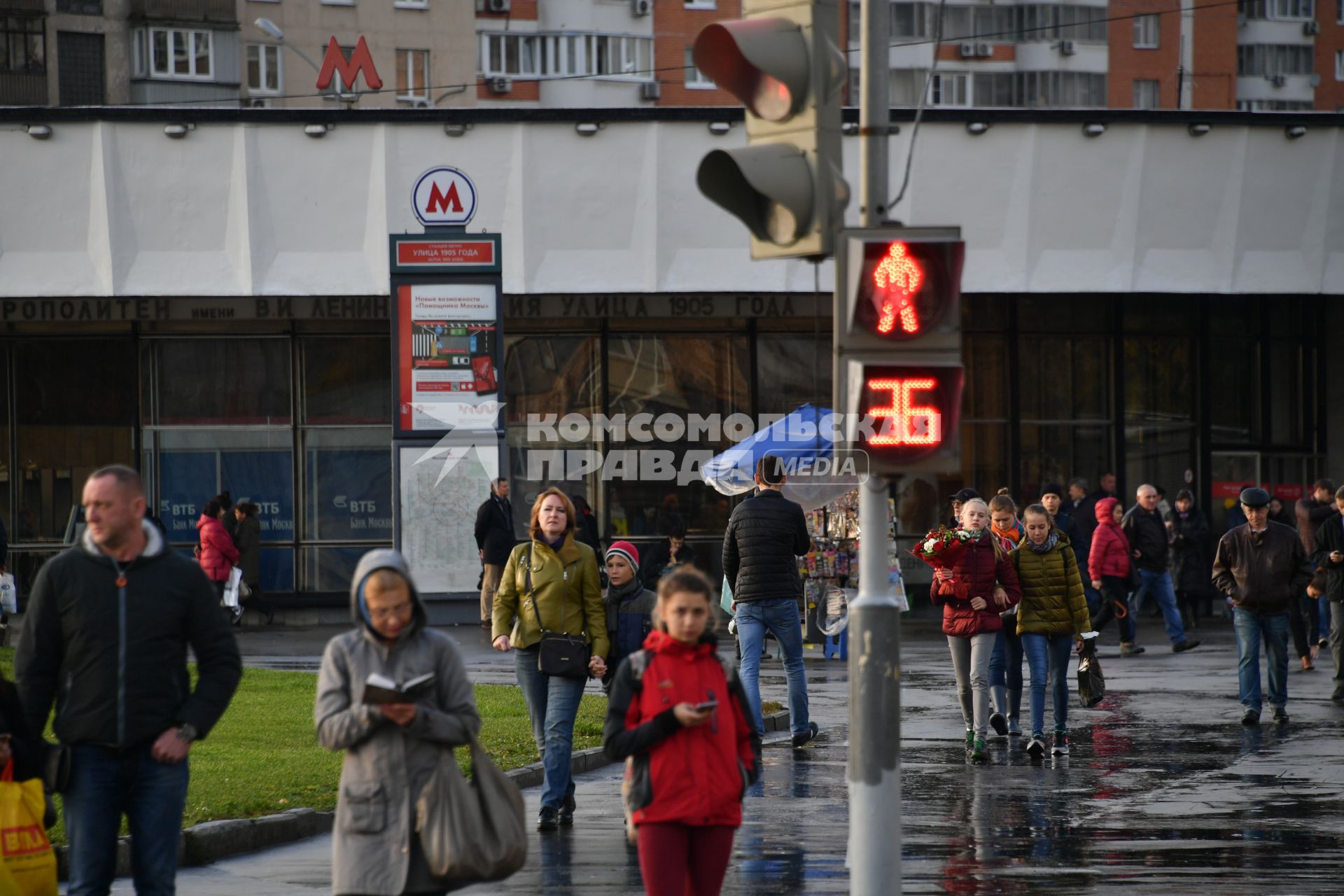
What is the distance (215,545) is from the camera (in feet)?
76.3

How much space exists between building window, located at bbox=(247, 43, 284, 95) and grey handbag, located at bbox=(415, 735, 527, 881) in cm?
5628

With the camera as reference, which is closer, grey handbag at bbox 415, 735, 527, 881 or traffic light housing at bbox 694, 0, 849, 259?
grey handbag at bbox 415, 735, 527, 881

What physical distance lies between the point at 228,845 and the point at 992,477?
20.8 meters

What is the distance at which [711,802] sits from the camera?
19.2 ft

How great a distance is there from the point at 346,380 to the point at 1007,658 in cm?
1652

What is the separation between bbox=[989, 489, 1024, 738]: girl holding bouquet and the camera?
40.9 feet

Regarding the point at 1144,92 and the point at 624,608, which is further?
the point at 1144,92

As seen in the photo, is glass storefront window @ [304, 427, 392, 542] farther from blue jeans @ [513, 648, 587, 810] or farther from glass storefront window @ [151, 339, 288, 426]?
blue jeans @ [513, 648, 587, 810]

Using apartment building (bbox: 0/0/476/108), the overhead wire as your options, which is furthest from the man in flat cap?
apartment building (bbox: 0/0/476/108)

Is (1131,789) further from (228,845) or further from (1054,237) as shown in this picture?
(1054,237)

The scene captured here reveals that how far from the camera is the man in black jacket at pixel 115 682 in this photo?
5.85m

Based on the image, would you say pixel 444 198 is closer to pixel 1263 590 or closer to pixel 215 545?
pixel 215 545

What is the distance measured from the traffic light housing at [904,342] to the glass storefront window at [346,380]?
21.5 meters

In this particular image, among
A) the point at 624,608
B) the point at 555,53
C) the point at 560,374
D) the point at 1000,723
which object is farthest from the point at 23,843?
the point at 555,53
